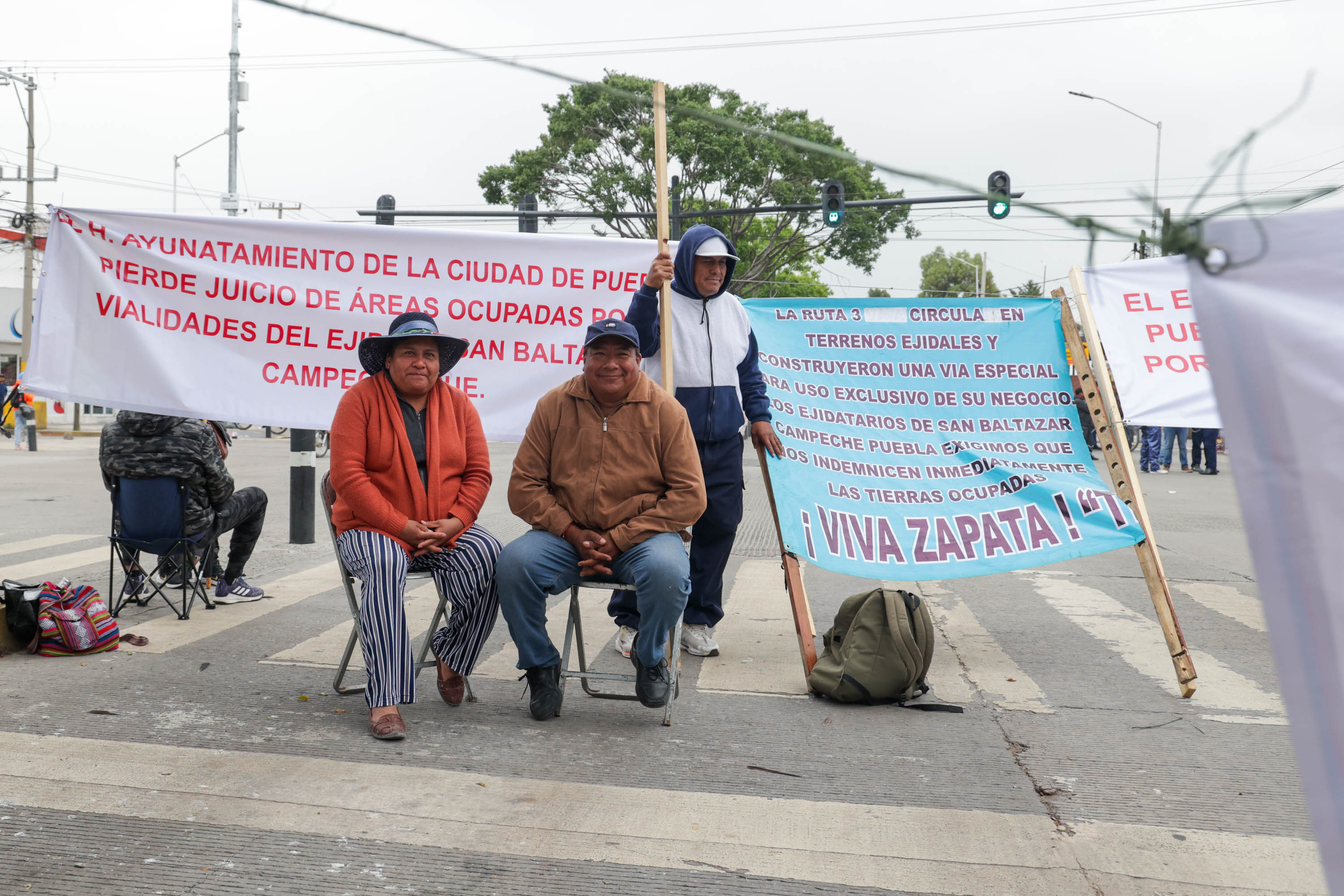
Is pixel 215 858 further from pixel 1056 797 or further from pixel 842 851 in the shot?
pixel 1056 797

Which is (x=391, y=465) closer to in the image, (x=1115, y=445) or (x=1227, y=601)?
(x=1115, y=445)

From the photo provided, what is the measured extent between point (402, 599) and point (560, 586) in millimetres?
615

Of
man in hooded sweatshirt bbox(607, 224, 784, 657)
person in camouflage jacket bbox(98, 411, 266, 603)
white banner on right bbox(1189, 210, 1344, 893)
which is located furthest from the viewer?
person in camouflage jacket bbox(98, 411, 266, 603)

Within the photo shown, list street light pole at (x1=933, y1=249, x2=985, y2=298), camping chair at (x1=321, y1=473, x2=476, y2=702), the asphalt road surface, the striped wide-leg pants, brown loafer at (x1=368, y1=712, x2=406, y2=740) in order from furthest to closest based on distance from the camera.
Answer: street light pole at (x1=933, y1=249, x2=985, y2=298) < camping chair at (x1=321, y1=473, x2=476, y2=702) < the striped wide-leg pants < brown loafer at (x1=368, y1=712, x2=406, y2=740) < the asphalt road surface

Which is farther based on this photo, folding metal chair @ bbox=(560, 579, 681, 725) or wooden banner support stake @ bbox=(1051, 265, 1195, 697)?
wooden banner support stake @ bbox=(1051, 265, 1195, 697)

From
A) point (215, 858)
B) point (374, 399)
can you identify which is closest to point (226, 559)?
point (374, 399)

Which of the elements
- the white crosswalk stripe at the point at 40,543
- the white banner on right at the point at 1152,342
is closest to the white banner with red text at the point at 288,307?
the white banner on right at the point at 1152,342

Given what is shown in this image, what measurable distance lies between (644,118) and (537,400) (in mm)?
24609

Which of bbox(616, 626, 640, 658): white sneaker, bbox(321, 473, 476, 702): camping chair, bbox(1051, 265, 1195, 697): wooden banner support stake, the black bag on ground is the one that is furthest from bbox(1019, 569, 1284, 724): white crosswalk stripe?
the black bag on ground

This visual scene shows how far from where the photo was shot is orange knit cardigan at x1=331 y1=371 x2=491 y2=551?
4.31 m

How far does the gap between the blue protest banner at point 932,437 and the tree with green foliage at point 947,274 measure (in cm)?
8664

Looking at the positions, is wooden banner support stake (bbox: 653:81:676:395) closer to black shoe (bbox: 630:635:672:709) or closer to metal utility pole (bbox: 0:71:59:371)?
black shoe (bbox: 630:635:672:709)

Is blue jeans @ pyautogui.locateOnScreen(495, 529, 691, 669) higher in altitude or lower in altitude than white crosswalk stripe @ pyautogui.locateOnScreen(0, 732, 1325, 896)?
higher

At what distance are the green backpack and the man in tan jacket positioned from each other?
2.47 ft
